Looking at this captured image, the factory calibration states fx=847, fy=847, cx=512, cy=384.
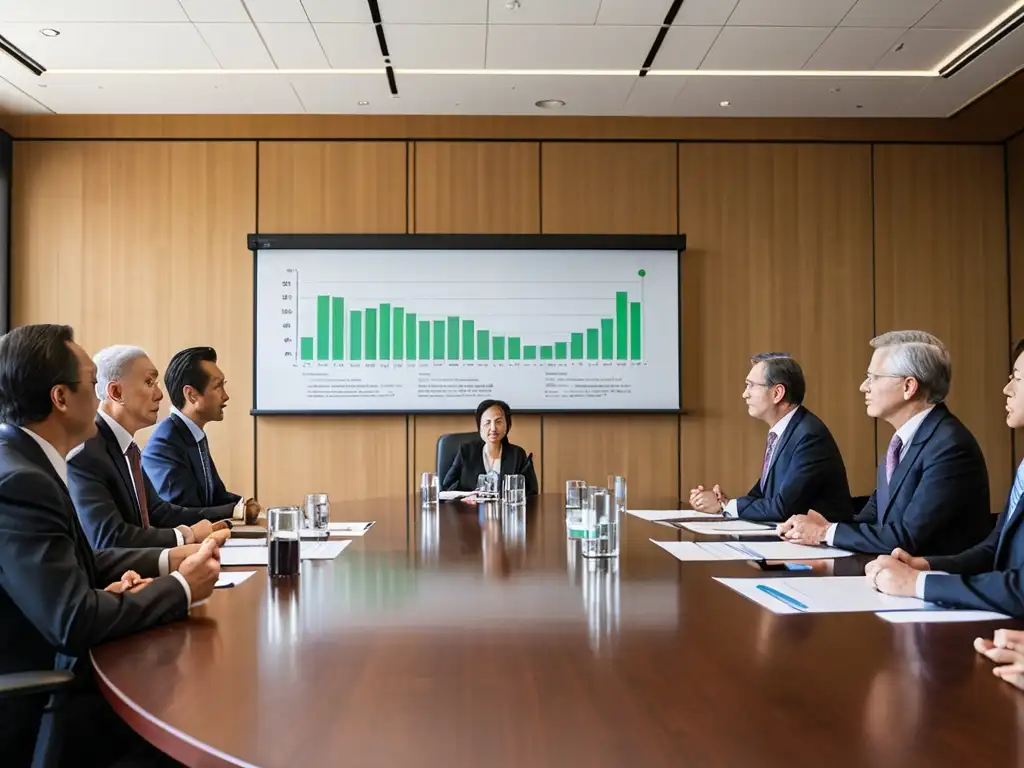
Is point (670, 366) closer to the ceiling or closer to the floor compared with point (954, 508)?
closer to the ceiling

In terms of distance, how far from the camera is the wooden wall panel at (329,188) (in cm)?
651

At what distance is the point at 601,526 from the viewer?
243 centimetres

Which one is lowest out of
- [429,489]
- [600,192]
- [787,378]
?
[429,489]

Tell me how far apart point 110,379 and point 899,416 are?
2.84 metres

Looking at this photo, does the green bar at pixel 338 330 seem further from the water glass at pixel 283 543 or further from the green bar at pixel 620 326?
the water glass at pixel 283 543

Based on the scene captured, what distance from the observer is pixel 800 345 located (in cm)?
665

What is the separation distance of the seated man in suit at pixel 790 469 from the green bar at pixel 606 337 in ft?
8.48

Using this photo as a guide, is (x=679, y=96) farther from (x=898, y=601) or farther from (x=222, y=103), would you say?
(x=898, y=601)

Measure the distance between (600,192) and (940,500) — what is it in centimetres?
436

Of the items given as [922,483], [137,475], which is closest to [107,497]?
[137,475]

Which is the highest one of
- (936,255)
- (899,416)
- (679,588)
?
(936,255)

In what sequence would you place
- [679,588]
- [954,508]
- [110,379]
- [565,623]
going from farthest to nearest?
[110,379] → [954,508] → [679,588] → [565,623]

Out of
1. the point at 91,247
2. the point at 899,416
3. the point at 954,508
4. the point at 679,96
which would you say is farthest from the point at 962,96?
the point at 91,247

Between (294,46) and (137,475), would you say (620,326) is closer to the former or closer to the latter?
(294,46)
